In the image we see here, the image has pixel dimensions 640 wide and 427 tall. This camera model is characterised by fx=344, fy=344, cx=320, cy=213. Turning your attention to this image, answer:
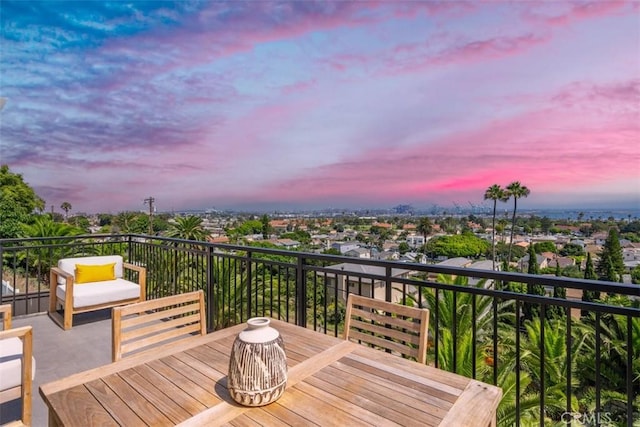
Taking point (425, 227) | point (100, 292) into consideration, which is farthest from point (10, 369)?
point (425, 227)

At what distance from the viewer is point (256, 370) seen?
1164 millimetres

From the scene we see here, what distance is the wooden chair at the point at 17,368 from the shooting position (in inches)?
80.4

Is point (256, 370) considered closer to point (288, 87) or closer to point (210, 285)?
point (210, 285)

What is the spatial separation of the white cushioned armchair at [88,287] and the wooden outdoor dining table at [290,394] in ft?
11.2

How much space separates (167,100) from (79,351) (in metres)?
8.06

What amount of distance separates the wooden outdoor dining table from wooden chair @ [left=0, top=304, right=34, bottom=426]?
1.03m

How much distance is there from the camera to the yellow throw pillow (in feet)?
15.4

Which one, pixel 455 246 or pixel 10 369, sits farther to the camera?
pixel 455 246

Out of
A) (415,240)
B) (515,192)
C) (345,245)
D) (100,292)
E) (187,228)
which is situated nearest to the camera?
(100,292)

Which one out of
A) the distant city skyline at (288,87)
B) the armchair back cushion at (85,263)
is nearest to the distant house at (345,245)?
the distant city skyline at (288,87)

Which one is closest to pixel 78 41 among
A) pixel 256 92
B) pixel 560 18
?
pixel 256 92

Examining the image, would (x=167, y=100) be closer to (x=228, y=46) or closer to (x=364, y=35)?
(x=228, y=46)

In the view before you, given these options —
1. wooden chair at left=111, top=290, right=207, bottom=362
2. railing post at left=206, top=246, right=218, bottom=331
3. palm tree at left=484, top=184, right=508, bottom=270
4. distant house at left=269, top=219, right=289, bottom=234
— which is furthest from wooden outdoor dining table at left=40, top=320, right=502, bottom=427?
palm tree at left=484, top=184, right=508, bottom=270

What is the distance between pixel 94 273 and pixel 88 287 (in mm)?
307
